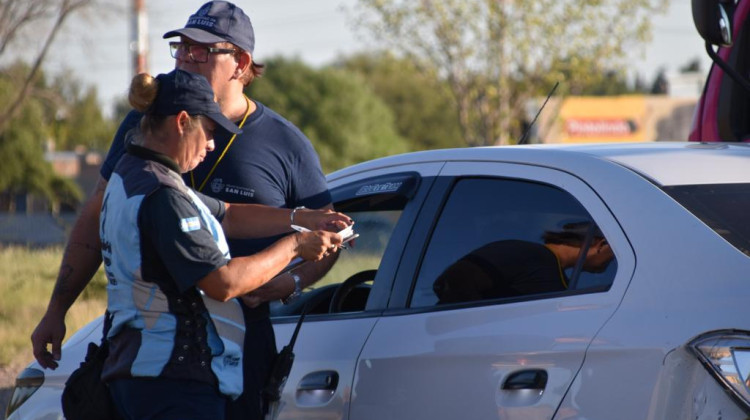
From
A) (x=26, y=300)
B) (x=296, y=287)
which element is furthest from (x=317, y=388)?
(x=26, y=300)

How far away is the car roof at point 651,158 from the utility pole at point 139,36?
21.4 m

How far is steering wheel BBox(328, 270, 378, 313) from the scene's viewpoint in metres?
3.91

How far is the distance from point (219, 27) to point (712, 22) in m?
1.81

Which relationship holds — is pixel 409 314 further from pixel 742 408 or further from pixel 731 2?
pixel 731 2

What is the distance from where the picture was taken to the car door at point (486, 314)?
288cm

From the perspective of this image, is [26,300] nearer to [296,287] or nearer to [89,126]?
[296,287]

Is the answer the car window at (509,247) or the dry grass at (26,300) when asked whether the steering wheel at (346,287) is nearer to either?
the car window at (509,247)

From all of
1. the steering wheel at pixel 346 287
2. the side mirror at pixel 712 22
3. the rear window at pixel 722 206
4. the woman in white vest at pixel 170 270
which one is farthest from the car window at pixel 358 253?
the side mirror at pixel 712 22

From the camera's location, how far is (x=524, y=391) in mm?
2920

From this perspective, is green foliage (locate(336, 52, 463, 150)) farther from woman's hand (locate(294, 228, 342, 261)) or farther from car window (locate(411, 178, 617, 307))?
woman's hand (locate(294, 228, 342, 261))

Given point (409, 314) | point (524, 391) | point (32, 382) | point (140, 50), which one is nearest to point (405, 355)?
point (409, 314)

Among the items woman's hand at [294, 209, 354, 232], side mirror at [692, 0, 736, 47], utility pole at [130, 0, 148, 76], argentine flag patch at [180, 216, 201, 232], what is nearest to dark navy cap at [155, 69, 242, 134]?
argentine flag patch at [180, 216, 201, 232]

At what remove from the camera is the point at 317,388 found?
137 inches

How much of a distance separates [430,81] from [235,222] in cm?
1989
